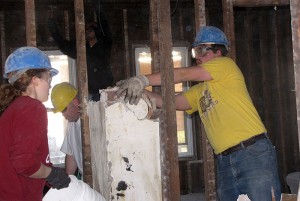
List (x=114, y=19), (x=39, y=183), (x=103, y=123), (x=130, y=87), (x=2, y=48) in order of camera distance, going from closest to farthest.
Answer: (x=103, y=123), (x=130, y=87), (x=39, y=183), (x=2, y=48), (x=114, y=19)

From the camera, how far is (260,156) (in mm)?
2590

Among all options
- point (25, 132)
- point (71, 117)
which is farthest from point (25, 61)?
point (71, 117)

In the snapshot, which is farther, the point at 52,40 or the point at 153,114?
the point at 52,40

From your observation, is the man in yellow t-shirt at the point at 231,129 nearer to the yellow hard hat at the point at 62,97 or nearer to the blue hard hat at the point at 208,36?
the blue hard hat at the point at 208,36

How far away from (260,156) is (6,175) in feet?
5.18

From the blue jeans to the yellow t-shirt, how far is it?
0.29 ft

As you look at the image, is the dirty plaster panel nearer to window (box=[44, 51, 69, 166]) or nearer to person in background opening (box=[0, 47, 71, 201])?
person in background opening (box=[0, 47, 71, 201])

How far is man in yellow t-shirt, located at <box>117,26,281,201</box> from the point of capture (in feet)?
8.32

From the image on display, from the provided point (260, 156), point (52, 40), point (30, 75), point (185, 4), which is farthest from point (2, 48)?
point (260, 156)

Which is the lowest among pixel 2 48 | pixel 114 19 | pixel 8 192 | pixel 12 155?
pixel 8 192

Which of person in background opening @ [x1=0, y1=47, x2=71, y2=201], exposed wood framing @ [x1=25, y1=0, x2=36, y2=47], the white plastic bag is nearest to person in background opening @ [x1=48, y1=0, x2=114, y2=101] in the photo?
exposed wood framing @ [x1=25, y1=0, x2=36, y2=47]

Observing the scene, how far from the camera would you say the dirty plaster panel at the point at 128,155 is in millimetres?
1796

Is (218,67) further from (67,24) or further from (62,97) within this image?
(67,24)

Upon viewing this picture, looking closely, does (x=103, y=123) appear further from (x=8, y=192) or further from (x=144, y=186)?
(x=8, y=192)
